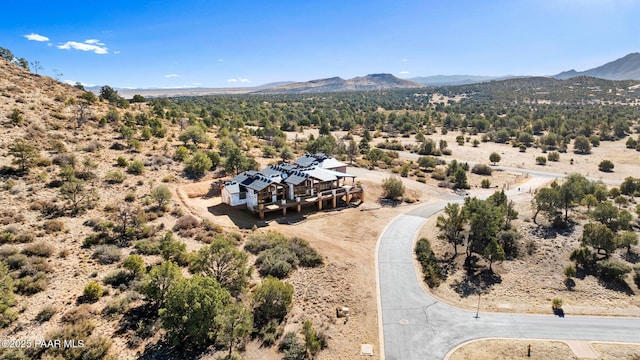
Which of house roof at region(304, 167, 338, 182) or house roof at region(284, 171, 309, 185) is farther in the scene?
house roof at region(304, 167, 338, 182)

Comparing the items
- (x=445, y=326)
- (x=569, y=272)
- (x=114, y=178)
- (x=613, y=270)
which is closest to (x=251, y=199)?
(x=114, y=178)

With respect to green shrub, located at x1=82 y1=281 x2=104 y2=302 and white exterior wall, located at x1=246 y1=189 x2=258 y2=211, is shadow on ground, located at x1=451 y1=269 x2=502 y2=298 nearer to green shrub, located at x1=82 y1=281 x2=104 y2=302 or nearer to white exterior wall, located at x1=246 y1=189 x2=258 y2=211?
white exterior wall, located at x1=246 y1=189 x2=258 y2=211

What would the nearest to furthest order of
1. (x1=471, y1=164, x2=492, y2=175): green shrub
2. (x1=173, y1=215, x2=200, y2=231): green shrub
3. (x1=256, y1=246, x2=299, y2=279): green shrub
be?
1. (x1=256, y1=246, x2=299, y2=279): green shrub
2. (x1=173, y1=215, x2=200, y2=231): green shrub
3. (x1=471, y1=164, x2=492, y2=175): green shrub

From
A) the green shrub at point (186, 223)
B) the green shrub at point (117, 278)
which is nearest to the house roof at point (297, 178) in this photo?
the green shrub at point (186, 223)

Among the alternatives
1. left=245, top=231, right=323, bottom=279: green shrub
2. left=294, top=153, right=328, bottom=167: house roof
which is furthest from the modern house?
left=245, top=231, right=323, bottom=279: green shrub

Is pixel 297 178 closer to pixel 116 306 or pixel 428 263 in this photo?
pixel 428 263

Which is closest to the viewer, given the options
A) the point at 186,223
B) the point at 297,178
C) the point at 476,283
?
the point at 476,283
